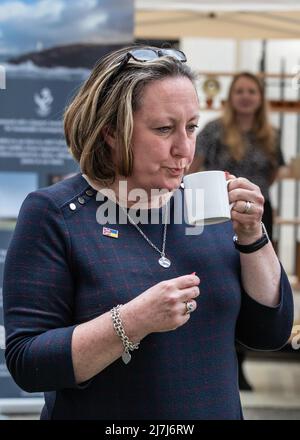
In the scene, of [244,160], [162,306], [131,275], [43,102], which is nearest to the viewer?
[162,306]

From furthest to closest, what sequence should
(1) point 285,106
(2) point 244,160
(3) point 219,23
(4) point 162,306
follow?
(1) point 285,106 → (3) point 219,23 → (2) point 244,160 → (4) point 162,306

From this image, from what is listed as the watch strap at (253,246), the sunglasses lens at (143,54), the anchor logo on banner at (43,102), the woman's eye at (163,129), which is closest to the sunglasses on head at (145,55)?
the sunglasses lens at (143,54)

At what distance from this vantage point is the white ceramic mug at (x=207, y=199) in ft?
5.45

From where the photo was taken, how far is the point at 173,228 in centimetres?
176

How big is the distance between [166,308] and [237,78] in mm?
3890

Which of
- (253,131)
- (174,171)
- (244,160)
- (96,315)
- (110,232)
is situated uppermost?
(174,171)

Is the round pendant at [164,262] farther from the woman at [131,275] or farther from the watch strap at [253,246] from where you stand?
the watch strap at [253,246]

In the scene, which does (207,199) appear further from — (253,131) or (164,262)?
(253,131)

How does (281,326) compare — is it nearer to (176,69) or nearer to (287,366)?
(176,69)

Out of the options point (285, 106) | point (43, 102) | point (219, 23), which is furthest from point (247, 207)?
point (285, 106)

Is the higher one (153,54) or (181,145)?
(153,54)

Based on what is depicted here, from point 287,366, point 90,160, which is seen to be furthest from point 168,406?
point 287,366

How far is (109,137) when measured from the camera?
1714 mm

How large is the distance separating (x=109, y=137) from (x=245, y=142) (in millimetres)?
3399
